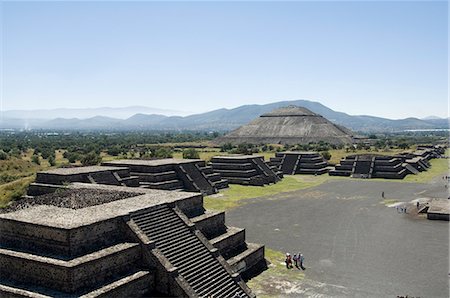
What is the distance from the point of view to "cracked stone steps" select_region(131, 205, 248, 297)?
19.3 meters

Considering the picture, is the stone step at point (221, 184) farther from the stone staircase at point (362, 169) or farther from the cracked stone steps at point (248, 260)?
the cracked stone steps at point (248, 260)

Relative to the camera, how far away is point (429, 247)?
92.6 ft

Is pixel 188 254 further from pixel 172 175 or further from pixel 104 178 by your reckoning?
pixel 172 175

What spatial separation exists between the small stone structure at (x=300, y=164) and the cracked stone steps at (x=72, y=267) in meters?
55.3

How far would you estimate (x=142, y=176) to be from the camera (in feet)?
145

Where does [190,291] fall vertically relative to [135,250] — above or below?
below

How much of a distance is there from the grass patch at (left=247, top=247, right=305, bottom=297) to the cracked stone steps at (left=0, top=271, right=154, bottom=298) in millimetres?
5641

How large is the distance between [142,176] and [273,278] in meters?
24.3

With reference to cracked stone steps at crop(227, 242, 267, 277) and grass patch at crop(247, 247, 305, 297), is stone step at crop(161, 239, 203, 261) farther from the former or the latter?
grass patch at crop(247, 247, 305, 297)

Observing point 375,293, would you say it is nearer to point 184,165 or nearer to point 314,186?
point 184,165

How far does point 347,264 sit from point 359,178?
44.0 metres

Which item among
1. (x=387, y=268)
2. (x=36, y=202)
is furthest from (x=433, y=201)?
(x=36, y=202)

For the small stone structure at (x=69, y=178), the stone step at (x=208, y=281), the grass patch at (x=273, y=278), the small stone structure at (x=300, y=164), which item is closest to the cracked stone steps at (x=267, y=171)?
the small stone structure at (x=300, y=164)

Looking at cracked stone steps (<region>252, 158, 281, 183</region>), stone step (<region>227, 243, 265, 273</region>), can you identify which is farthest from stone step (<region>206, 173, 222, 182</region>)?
stone step (<region>227, 243, 265, 273</region>)
